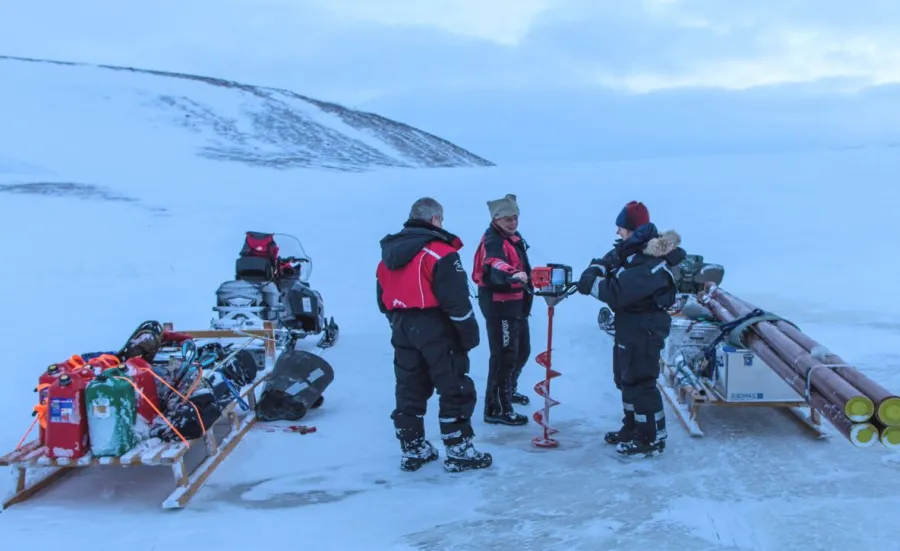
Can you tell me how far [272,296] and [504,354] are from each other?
284 centimetres

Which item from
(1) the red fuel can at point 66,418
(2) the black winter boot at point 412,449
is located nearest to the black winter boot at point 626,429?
(2) the black winter boot at point 412,449

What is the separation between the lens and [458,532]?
3.36m

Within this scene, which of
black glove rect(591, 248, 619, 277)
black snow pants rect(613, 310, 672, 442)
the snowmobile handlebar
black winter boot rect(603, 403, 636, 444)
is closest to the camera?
black snow pants rect(613, 310, 672, 442)

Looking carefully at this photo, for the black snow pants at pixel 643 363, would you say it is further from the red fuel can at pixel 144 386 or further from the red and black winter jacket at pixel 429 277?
the red fuel can at pixel 144 386

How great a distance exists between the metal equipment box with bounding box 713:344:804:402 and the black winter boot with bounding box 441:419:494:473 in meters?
1.72

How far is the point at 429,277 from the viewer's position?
3.90 metres

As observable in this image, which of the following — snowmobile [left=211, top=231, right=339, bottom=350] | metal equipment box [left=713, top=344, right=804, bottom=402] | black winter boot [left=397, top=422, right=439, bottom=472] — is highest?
snowmobile [left=211, top=231, right=339, bottom=350]

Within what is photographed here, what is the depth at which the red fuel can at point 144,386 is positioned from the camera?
3850 millimetres

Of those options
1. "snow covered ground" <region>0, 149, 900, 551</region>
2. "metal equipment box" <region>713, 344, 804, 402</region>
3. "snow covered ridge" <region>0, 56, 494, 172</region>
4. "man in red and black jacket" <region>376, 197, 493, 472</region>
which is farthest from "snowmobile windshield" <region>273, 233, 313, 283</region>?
"snow covered ridge" <region>0, 56, 494, 172</region>

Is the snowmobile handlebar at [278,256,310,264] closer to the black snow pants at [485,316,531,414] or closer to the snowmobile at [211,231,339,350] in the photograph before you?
the snowmobile at [211,231,339,350]

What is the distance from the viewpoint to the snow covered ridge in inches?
860

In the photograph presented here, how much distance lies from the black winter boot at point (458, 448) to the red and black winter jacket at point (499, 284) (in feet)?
3.40

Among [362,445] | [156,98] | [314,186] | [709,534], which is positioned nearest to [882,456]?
[709,534]

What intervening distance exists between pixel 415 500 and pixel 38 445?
2015mm
